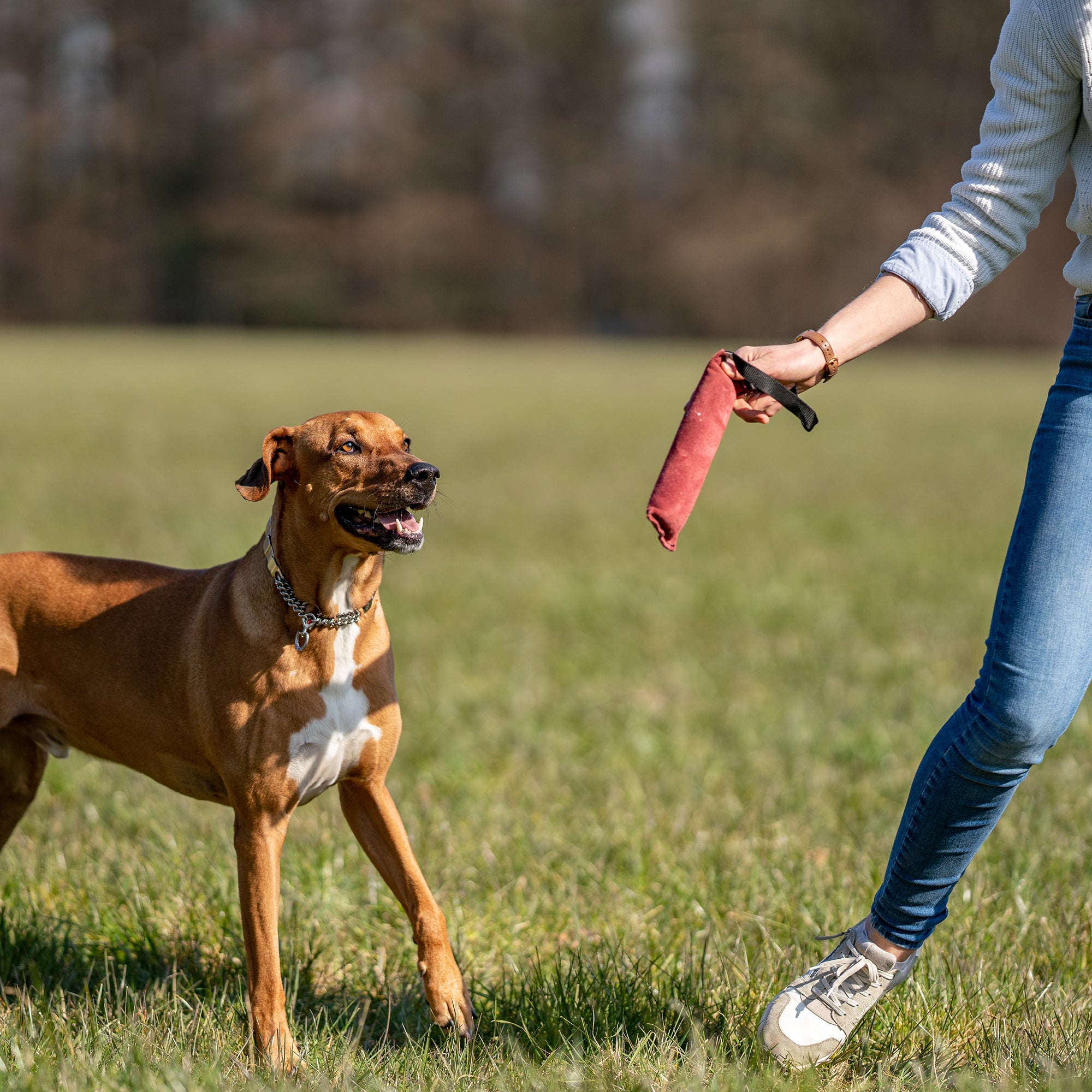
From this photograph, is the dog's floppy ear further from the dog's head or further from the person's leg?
the person's leg

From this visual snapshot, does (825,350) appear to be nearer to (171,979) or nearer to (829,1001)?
(829,1001)

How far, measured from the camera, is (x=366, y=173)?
61.0 meters

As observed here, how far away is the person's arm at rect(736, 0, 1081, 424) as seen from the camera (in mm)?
2535

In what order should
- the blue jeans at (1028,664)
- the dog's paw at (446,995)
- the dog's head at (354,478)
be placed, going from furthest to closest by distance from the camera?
1. the dog's paw at (446,995)
2. the dog's head at (354,478)
3. the blue jeans at (1028,664)

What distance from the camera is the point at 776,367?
8.46 feet

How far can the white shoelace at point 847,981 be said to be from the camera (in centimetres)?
265

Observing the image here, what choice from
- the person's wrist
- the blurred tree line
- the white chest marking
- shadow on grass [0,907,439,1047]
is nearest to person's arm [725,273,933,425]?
the person's wrist

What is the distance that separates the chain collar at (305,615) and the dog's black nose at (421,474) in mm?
366

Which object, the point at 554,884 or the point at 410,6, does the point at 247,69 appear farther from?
the point at 554,884

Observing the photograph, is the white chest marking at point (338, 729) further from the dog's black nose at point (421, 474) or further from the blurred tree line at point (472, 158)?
the blurred tree line at point (472, 158)

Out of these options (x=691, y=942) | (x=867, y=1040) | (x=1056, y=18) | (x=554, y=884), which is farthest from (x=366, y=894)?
(x=1056, y=18)

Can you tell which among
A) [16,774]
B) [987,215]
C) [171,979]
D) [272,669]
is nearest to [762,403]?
[987,215]

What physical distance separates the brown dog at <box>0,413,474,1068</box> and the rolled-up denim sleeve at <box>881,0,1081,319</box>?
1.16 m

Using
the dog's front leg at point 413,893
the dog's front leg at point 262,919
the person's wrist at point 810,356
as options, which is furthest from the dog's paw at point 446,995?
the person's wrist at point 810,356
